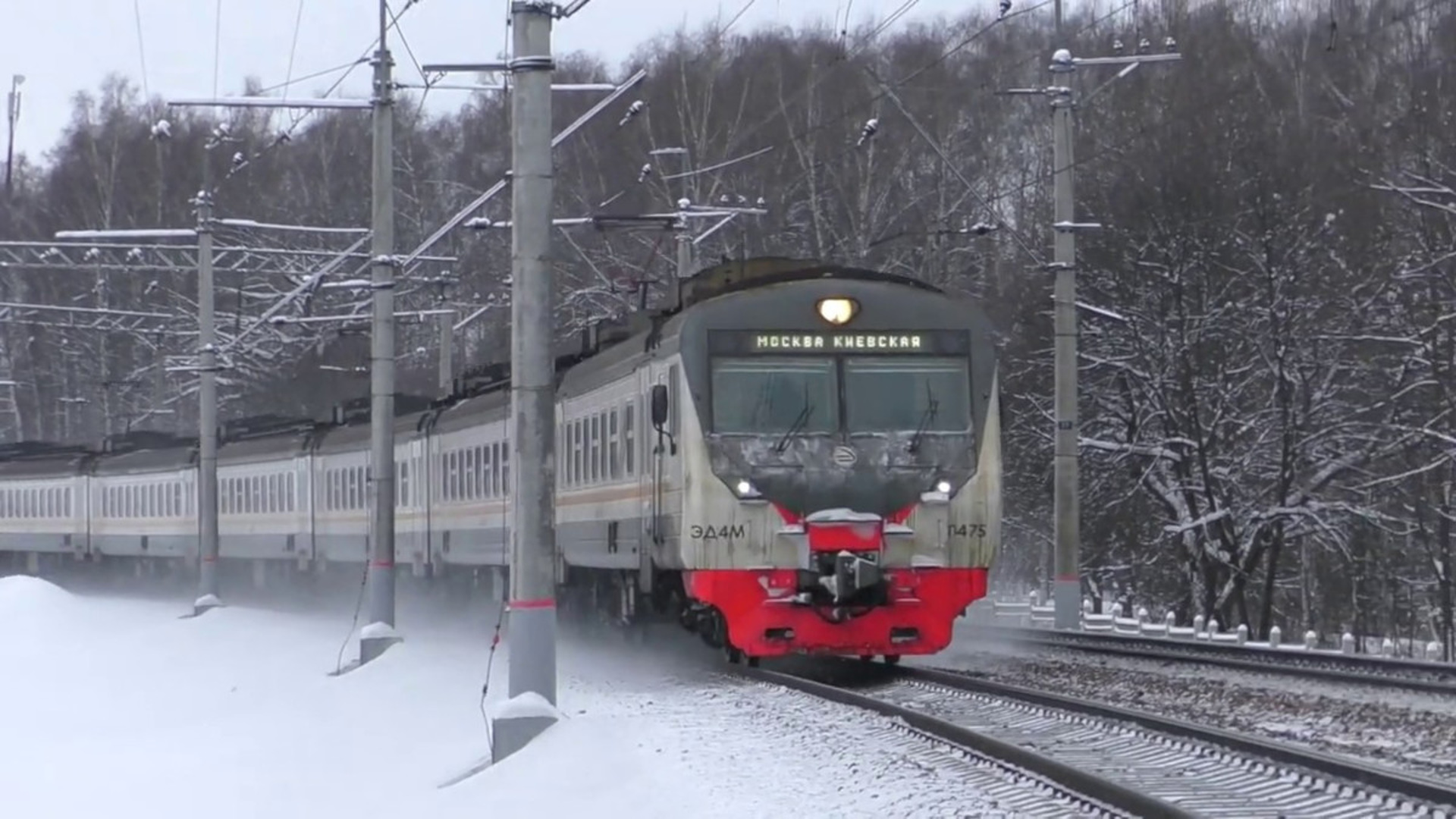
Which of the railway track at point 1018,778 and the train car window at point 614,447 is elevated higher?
the train car window at point 614,447

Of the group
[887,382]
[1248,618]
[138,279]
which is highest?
[138,279]

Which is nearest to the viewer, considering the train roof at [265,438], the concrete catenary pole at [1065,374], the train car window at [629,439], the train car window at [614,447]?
the train car window at [629,439]

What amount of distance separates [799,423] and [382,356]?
310 inches

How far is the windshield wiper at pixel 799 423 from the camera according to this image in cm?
1747

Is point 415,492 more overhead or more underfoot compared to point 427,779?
more overhead

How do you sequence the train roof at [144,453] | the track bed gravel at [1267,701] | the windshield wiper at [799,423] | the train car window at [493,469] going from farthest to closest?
the train roof at [144,453] < the train car window at [493,469] < the windshield wiper at [799,423] < the track bed gravel at [1267,701]

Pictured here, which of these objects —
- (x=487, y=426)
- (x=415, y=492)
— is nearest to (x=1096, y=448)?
(x=415, y=492)

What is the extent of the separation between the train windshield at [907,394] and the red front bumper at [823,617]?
113 centimetres

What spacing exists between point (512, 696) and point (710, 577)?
8.14 feet

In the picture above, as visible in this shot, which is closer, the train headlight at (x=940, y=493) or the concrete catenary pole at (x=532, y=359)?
the concrete catenary pole at (x=532, y=359)

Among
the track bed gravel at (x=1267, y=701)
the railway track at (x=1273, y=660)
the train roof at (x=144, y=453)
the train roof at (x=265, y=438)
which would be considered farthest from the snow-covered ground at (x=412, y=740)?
the train roof at (x=144, y=453)

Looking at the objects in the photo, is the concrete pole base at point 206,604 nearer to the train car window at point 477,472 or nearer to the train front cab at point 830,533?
the train car window at point 477,472

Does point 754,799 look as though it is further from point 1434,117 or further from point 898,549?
point 1434,117

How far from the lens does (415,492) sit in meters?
32.5
